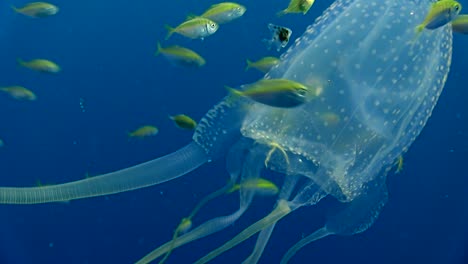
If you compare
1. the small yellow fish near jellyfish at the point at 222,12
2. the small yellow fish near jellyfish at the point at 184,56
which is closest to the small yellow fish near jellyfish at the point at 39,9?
the small yellow fish near jellyfish at the point at 184,56

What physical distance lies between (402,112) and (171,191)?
4440mm

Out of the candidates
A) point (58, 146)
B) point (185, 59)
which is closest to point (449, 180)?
point (185, 59)

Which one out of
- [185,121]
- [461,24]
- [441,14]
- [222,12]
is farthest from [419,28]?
[185,121]

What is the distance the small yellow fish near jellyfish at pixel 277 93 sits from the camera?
3.18 meters

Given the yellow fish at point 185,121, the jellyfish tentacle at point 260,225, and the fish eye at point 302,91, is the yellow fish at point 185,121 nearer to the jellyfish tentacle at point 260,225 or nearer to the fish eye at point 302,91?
the jellyfish tentacle at point 260,225

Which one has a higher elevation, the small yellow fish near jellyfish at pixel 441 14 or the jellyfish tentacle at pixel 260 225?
the small yellow fish near jellyfish at pixel 441 14

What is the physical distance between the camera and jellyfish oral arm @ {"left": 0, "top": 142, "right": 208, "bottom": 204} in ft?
9.82

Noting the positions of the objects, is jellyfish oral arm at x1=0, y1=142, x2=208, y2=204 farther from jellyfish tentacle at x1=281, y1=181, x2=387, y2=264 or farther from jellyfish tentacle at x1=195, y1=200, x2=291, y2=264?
jellyfish tentacle at x1=281, y1=181, x2=387, y2=264

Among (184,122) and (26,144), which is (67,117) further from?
(184,122)

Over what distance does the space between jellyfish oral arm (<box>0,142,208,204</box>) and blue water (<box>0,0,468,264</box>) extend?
3898 millimetres

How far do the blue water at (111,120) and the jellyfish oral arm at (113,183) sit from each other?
153 inches

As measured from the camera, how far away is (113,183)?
3.16m

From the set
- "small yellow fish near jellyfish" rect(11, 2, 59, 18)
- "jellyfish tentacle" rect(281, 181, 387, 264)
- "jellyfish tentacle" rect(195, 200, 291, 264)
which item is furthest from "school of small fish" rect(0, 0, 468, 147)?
"jellyfish tentacle" rect(281, 181, 387, 264)

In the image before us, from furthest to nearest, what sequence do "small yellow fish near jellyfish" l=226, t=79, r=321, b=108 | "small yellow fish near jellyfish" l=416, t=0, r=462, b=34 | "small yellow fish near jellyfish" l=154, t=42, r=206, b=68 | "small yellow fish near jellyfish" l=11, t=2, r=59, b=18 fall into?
"small yellow fish near jellyfish" l=11, t=2, r=59, b=18
"small yellow fish near jellyfish" l=154, t=42, r=206, b=68
"small yellow fish near jellyfish" l=416, t=0, r=462, b=34
"small yellow fish near jellyfish" l=226, t=79, r=321, b=108
